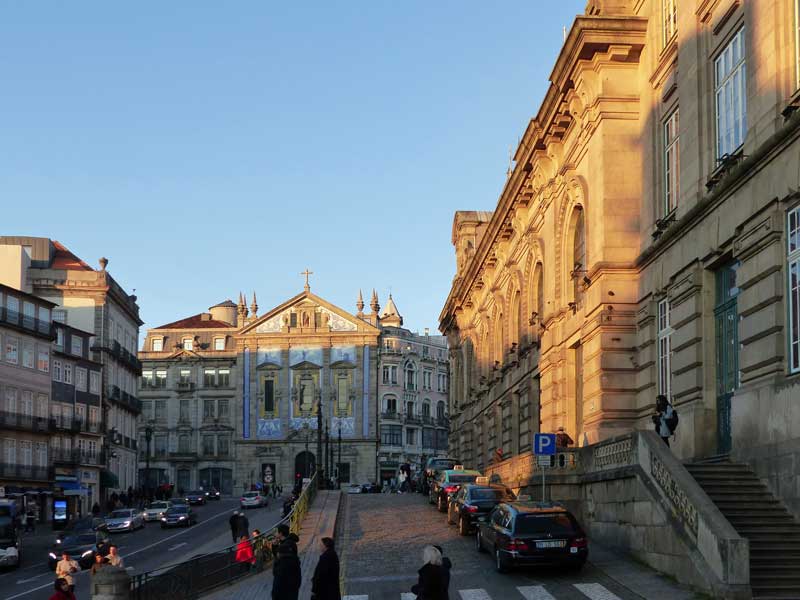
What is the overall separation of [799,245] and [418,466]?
4460 inches

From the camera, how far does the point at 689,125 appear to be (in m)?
27.6

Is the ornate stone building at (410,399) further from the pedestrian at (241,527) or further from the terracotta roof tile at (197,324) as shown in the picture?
the pedestrian at (241,527)

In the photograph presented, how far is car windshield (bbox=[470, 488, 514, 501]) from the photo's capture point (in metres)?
32.6

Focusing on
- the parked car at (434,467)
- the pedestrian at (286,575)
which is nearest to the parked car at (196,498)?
the parked car at (434,467)

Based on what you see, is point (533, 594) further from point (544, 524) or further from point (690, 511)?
point (690, 511)

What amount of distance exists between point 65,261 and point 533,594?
76.3 meters

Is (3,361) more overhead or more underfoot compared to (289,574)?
more overhead

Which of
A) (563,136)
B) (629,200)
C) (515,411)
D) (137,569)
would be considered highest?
(563,136)

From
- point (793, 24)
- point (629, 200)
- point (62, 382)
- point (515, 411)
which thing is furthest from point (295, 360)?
point (793, 24)

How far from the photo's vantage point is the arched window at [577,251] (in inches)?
1442

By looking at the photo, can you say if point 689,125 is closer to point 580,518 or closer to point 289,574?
point 580,518

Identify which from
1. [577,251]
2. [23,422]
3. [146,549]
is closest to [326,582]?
[577,251]

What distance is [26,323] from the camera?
73188 mm

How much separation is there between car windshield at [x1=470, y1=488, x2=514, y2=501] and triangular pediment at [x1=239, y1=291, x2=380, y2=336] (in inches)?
3572
